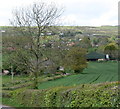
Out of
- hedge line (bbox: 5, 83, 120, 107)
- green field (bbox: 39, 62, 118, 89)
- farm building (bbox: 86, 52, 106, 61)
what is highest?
farm building (bbox: 86, 52, 106, 61)

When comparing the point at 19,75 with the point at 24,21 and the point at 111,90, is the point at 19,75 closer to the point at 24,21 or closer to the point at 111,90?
the point at 24,21

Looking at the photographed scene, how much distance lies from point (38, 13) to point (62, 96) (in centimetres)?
994

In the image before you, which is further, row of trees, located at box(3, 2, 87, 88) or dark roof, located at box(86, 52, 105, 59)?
dark roof, located at box(86, 52, 105, 59)

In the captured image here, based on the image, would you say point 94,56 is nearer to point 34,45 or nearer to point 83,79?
point 83,79

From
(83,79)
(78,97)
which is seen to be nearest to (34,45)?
(78,97)

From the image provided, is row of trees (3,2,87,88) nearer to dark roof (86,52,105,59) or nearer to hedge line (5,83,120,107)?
hedge line (5,83,120,107)

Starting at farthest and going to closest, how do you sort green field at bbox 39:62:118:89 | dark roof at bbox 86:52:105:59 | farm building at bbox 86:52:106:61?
farm building at bbox 86:52:106:61 → dark roof at bbox 86:52:105:59 → green field at bbox 39:62:118:89

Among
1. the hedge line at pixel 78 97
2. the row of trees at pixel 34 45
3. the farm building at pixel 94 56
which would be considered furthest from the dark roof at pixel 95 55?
the hedge line at pixel 78 97

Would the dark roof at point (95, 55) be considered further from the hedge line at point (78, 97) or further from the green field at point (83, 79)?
the hedge line at point (78, 97)

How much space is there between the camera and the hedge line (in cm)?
746

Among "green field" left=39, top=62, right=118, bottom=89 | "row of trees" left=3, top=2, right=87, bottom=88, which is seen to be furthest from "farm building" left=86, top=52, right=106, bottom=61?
"row of trees" left=3, top=2, right=87, bottom=88

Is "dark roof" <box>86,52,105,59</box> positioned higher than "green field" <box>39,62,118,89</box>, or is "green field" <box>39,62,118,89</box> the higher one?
"dark roof" <box>86,52,105,59</box>

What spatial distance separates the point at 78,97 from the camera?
8703mm

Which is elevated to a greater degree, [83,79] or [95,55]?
[95,55]
